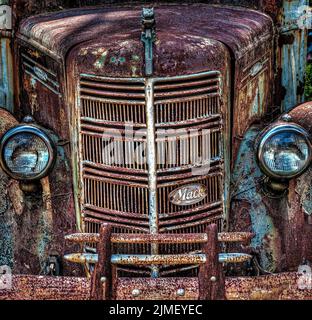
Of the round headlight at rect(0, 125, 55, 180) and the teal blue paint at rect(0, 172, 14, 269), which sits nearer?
the round headlight at rect(0, 125, 55, 180)

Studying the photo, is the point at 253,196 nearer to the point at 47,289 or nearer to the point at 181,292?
the point at 181,292

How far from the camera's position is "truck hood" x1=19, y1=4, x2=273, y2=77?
15.0 feet

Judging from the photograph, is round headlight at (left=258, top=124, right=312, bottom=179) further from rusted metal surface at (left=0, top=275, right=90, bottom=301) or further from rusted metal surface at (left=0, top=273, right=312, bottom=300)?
rusted metal surface at (left=0, top=275, right=90, bottom=301)

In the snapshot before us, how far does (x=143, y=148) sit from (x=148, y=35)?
2.20ft

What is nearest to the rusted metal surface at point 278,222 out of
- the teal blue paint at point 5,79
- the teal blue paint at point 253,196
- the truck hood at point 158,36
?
the teal blue paint at point 253,196

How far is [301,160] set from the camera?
4.68 metres

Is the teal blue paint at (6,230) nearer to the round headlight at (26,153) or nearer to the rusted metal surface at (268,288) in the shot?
the round headlight at (26,153)

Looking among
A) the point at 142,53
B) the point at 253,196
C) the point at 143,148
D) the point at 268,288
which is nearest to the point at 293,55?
the point at 253,196

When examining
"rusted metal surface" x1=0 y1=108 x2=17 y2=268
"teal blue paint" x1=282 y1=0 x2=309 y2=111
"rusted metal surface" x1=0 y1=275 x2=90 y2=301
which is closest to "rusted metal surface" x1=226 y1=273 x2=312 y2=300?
"rusted metal surface" x1=0 y1=275 x2=90 y2=301

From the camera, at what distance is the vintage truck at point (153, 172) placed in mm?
4266

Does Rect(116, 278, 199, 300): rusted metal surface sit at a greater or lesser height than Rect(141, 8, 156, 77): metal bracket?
lesser

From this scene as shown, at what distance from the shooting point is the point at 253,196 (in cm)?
499

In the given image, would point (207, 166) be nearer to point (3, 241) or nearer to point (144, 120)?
point (144, 120)

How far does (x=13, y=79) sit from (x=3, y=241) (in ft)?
4.48
